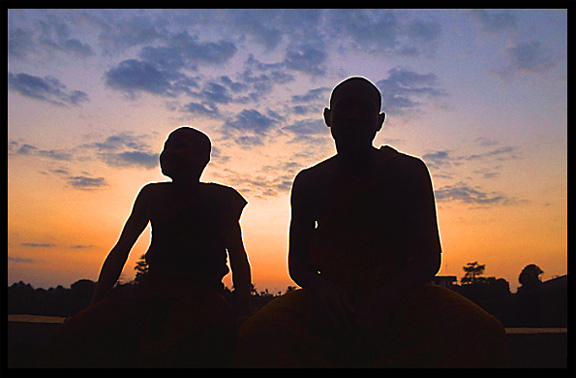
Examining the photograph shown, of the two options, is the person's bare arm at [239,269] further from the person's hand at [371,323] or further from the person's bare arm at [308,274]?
the person's hand at [371,323]

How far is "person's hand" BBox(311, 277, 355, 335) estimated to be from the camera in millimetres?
2535

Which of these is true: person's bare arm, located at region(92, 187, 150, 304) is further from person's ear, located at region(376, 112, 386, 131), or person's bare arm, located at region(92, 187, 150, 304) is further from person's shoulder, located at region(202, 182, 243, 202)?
person's ear, located at region(376, 112, 386, 131)

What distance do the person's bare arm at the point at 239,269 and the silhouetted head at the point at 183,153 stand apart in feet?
1.81

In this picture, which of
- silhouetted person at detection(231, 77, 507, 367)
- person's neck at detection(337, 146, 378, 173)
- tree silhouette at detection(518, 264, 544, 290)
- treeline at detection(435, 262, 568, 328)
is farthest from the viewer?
tree silhouette at detection(518, 264, 544, 290)

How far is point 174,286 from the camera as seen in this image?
128 inches

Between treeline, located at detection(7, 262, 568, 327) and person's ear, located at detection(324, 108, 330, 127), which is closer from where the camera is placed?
person's ear, located at detection(324, 108, 330, 127)

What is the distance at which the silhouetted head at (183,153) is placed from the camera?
3.44 m

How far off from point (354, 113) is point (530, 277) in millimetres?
5802

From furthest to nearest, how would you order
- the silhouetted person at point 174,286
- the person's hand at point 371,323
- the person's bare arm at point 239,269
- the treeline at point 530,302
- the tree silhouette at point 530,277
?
the tree silhouette at point 530,277 → the treeline at point 530,302 → the person's bare arm at point 239,269 → the silhouetted person at point 174,286 → the person's hand at point 371,323

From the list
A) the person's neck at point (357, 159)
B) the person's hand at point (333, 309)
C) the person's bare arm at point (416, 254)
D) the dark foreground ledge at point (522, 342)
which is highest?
the person's neck at point (357, 159)

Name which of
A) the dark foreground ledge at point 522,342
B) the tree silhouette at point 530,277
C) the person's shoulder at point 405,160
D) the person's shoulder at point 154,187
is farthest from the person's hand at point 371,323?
the tree silhouette at point 530,277

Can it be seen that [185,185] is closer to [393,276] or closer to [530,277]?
[393,276]

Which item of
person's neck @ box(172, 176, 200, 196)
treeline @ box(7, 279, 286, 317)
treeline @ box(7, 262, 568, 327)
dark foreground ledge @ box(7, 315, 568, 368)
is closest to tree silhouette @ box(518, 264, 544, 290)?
treeline @ box(7, 262, 568, 327)
